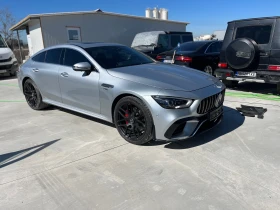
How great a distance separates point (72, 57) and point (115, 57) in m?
0.84

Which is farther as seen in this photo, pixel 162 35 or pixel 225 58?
pixel 162 35

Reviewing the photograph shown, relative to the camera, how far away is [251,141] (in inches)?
144

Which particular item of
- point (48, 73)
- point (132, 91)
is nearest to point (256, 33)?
point (132, 91)

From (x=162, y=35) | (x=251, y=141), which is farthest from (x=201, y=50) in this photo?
(x=251, y=141)

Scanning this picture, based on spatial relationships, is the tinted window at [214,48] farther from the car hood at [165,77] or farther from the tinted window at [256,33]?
the car hood at [165,77]

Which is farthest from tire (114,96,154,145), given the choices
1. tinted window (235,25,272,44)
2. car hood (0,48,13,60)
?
car hood (0,48,13,60)

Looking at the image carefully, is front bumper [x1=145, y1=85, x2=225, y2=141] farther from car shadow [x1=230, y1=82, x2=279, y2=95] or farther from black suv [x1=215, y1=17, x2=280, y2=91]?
car shadow [x1=230, y1=82, x2=279, y2=95]

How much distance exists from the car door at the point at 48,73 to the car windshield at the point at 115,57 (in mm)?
926

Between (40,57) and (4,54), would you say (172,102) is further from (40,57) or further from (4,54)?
(4,54)

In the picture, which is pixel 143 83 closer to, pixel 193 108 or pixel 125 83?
pixel 125 83

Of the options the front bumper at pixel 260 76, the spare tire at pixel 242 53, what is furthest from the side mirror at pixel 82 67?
the front bumper at pixel 260 76

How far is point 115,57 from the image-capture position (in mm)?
4355

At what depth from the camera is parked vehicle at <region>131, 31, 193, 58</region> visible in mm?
10558

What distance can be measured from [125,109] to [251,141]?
1917 mm
